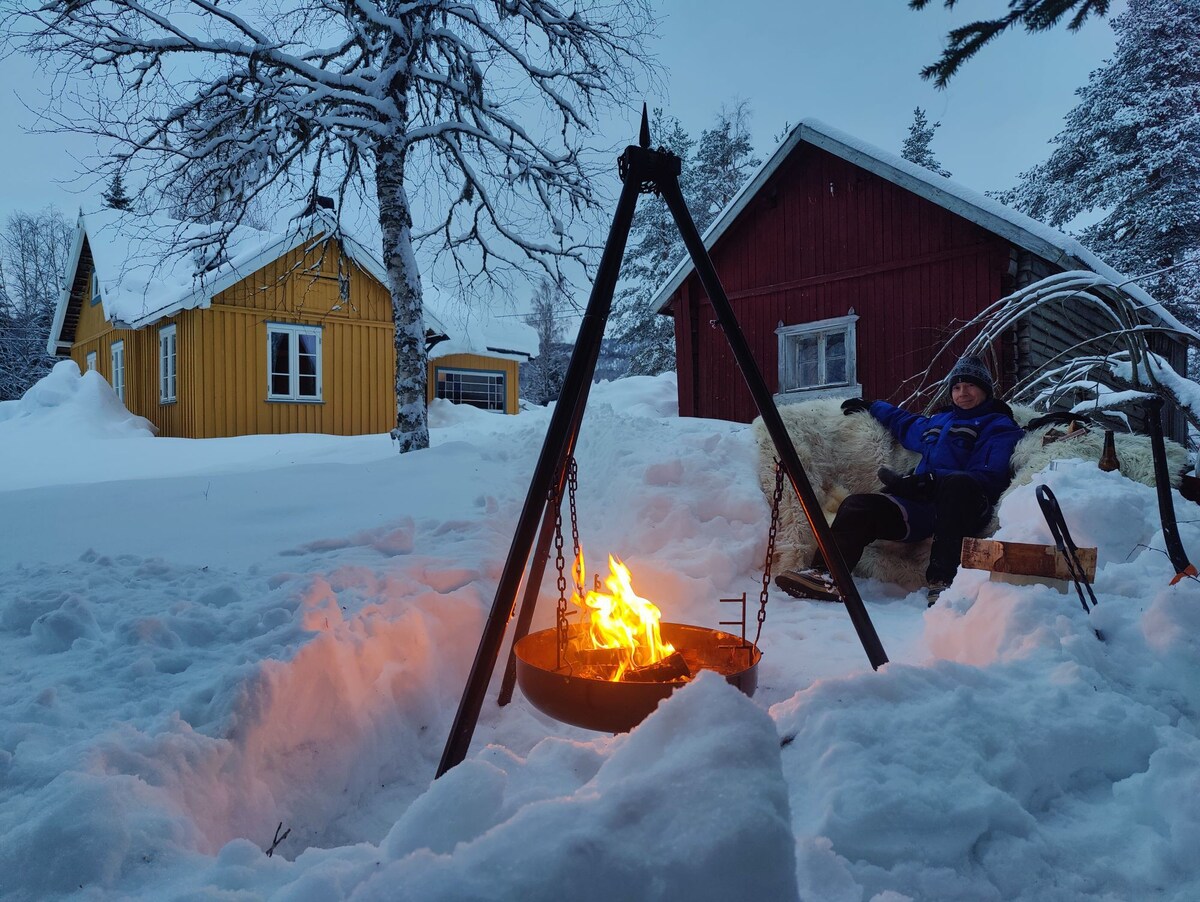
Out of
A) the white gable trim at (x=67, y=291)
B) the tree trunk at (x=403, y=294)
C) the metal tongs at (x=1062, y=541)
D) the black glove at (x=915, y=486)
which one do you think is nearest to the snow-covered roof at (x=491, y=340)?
the tree trunk at (x=403, y=294)

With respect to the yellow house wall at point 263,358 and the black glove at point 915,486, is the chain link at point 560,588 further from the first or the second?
the yellow house wall at point 263,358

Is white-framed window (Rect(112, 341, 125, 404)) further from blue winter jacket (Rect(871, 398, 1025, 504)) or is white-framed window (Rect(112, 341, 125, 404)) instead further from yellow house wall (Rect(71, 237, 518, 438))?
blue winter jacket (Rect(871, 398, 1025, 504))

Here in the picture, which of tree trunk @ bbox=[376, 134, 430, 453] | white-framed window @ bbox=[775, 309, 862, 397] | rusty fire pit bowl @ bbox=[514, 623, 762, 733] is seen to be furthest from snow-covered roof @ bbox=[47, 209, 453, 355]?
rusty fire pit bowl @ bbox=[514, 623, 762, 733]

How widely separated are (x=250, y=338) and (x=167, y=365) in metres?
1.95

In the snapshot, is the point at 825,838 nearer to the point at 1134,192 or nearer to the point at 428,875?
the point at 428,875

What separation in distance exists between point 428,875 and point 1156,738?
1723 mm

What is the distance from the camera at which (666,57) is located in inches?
337

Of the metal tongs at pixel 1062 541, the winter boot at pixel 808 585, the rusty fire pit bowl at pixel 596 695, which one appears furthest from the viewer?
the winter boot at pixel 808 585

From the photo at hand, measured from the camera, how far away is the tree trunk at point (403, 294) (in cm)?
762

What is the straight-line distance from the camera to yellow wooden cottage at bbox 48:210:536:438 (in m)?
12.8

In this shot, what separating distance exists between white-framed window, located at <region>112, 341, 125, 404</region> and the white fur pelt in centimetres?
1585

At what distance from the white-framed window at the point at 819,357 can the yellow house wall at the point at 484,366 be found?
9999 mm

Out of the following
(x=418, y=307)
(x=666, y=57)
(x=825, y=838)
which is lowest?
(x=825, y=838)

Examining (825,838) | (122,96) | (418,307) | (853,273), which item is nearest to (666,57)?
(853,273)
